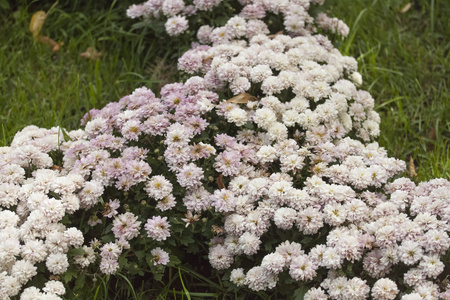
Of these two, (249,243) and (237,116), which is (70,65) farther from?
(249,243)

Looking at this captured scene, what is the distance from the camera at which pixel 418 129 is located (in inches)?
143

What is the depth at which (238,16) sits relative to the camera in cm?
344

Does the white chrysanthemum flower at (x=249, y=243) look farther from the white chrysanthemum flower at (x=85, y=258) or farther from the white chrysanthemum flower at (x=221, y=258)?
the white chrysanthemum flower at (x=85, y=258)

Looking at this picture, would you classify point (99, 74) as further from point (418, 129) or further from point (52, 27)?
point (418, 129)

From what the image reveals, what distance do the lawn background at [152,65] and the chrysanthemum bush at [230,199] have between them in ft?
2.17

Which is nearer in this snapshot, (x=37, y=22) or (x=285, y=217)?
(x=285, y=217)

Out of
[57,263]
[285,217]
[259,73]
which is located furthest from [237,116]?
[57,263]

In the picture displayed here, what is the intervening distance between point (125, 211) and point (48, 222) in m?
0.32

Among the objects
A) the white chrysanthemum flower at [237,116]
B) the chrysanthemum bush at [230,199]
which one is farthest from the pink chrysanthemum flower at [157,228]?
the white chrysanthemum flower at [237,116]

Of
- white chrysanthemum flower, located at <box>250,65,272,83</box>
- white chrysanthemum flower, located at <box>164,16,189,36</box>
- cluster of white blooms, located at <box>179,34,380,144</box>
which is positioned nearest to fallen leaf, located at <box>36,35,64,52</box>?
white chrysanthemum flower, located at <box>164,16,189,36</box>

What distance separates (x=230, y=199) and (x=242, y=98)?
1.96ft

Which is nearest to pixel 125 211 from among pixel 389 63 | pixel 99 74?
pixel 99 74

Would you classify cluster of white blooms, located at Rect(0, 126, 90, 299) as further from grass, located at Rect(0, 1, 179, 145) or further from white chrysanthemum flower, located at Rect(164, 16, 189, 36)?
white chrysanthemum flower, located at Rect(164, 16, 189, 36)

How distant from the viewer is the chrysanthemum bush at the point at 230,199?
7.10 feet
